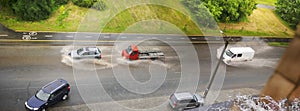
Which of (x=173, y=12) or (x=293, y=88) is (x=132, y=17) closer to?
(x=173, y=12)

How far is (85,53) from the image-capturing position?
26.8 metres

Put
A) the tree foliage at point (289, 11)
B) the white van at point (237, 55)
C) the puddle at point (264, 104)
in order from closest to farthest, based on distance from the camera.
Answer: the puddle at point (264, 104) → the white van at point (237, 55) → the tree foliage at point (289, 11)

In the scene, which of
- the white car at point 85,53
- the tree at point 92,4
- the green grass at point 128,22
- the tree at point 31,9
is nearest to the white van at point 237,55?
the green grass at point 128,22

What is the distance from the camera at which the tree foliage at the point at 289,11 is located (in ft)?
145

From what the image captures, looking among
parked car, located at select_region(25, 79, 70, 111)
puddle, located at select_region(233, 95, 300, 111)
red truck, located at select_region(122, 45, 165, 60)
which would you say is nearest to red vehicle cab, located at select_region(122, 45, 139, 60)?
red truck, located at select_region(122, 45, 165, 60)

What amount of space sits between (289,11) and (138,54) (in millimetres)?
32880

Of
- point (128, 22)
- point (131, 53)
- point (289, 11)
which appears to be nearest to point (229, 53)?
point (131, 53)

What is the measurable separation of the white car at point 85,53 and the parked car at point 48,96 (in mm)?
5791

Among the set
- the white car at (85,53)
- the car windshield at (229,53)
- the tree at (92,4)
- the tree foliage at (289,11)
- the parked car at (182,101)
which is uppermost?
the tree at (92,4)

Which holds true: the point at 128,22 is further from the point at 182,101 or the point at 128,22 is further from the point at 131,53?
the point at 182,101

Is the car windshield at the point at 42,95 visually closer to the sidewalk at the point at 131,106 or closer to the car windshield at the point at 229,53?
the sidewalk at the point at 131,106

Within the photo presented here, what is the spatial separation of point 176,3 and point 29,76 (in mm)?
25745

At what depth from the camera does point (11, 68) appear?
77.0 feet

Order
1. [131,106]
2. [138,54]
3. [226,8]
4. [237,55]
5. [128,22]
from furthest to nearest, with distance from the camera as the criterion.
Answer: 1. [226,8]
2. [128,22]
3. [237,55]
4. [138,54]
5. [131,106]
